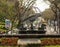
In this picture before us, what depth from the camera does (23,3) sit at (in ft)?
116

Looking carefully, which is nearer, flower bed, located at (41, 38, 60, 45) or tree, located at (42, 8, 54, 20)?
flower bed, located at (41, 38, 60, 45)

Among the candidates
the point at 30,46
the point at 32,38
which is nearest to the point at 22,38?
the point at 32,38

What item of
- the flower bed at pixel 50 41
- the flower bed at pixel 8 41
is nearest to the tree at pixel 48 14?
the flower bed at pixel 50 41

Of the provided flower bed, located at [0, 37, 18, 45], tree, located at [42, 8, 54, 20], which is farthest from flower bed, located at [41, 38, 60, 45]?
tree, located at [42, 8, 54, 20]

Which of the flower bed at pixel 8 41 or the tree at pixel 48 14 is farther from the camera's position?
the tree at pixel 48 14

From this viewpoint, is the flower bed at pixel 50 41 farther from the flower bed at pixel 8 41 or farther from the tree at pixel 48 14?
the tree at pixel 48 14

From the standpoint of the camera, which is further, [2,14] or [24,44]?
[2,14]

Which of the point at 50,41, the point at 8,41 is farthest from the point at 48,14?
the point at 8,41

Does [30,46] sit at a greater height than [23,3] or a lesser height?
lesser

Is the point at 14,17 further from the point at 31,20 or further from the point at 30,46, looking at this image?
the point at 30,46

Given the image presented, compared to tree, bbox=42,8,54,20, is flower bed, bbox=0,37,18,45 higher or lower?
lower

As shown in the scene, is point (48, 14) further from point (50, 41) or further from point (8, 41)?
point (8, 41)

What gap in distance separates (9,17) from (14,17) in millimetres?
1024

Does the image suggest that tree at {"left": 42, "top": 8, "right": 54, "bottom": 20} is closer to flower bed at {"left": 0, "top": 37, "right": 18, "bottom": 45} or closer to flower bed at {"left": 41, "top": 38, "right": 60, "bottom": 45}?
flower bed at {"left": 41, "top": 38, "right": 60, "bottom": 45}
